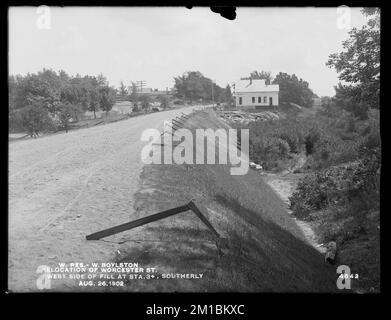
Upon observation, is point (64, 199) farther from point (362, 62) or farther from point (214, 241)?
point (362, 62)

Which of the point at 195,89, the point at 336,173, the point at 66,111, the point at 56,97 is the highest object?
the point at 195,89

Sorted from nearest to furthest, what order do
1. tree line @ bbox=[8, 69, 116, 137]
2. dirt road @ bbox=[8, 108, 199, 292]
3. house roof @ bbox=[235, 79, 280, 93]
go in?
1. dirt road @ bbox=[8, 108, 199, 292]
2. house roof @ bbox=[235, 79, 280, 93]
3. tree line @ bbox=[8, 69, 116, 137]

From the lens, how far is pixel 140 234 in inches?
221

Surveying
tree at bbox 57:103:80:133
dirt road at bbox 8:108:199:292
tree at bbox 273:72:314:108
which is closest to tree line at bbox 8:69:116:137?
tree at bbox 57:103:80:133

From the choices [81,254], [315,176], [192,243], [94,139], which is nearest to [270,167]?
[315,176]

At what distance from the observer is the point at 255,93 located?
653cm

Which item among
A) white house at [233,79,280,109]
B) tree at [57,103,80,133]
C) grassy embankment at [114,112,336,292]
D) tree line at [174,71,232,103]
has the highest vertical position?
tree line at [174,71,232,103]

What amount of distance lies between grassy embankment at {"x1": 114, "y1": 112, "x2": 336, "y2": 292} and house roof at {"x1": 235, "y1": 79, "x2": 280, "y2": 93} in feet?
5.48

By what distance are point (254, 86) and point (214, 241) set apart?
2589mm

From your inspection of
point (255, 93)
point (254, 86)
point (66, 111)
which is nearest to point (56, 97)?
point (66, 111)

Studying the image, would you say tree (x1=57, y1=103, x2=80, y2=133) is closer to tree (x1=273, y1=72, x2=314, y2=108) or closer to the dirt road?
the dirt road

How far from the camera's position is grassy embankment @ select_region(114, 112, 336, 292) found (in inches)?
183

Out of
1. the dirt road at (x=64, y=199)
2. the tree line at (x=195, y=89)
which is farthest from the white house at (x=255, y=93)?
the dirt road at (x=64, y=199)
